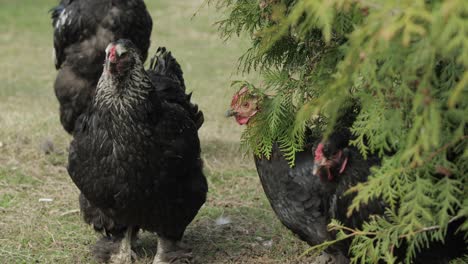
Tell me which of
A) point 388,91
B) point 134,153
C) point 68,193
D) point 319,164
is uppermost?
point 388,91

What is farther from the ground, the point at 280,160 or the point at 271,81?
the point at 271,81

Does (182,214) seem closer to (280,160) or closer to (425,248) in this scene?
(280,160)

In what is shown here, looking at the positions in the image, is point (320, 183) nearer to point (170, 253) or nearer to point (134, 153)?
point (134, 153)

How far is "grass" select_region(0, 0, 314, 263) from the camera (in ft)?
16.8

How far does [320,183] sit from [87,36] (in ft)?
9.73

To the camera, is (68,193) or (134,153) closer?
(134,153)

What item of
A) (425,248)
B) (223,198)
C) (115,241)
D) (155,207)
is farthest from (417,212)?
(223,198)

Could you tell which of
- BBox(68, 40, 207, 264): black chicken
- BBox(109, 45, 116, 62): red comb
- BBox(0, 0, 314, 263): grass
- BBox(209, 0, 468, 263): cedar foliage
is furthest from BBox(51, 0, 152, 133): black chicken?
BBox(209, 0, 468, 263): cedar foliage

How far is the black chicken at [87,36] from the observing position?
20.5 feet

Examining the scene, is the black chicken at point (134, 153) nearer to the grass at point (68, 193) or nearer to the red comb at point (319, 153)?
the grass at point (68, 193)

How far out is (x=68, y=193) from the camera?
20.6ft

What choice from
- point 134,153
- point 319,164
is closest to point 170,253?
point 134,153

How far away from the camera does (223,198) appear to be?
20.7 feet

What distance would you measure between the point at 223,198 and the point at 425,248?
9.40ft
